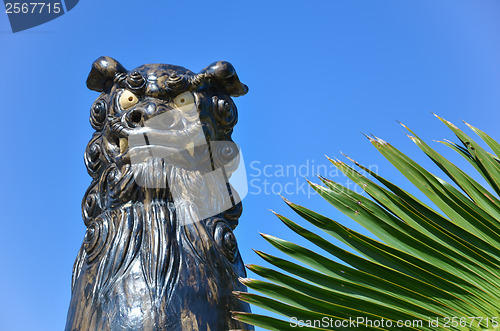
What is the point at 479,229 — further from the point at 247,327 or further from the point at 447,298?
the point at 247,327

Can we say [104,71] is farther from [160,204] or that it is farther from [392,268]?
[392,268]

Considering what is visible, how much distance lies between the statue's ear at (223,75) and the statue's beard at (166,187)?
0.61 meters

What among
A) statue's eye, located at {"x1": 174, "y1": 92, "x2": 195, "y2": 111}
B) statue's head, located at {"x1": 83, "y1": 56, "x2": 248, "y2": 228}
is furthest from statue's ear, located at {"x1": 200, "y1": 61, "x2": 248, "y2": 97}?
statue's eye, located at {"x1": 174, "y1": 92, "x2": 195, "y2": 111}

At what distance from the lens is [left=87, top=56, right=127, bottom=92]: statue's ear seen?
359 centimetres

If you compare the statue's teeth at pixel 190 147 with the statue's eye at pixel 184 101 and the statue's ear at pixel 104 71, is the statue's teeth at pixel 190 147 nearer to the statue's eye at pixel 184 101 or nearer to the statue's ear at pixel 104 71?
the statue's eye at pixel 184 101

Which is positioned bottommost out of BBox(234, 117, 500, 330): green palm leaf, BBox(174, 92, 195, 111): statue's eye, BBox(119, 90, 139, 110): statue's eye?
BBox(234, 117, 500, 330): green palm leaf

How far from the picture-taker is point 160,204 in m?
3.26

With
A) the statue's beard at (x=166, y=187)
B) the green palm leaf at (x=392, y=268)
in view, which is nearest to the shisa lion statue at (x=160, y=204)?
the statue's beard at (x=166, y=187)

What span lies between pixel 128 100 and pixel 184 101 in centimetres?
33

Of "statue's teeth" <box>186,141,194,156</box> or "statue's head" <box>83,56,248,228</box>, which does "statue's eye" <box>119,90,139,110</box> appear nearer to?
Result: "statue's head" <box>83,56,248,228</box>

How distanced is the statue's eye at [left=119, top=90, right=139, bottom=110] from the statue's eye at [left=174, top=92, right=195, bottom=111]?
24cm

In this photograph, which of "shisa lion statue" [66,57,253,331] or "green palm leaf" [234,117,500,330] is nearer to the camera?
"green palm leaf" [234,117,500,330]

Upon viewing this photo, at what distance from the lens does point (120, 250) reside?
10.2 feet

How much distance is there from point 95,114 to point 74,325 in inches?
50.7
